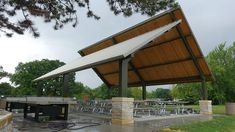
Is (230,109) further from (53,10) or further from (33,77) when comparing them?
(33,77)

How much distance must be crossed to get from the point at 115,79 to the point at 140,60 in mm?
3656

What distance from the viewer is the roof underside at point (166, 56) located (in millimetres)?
14183

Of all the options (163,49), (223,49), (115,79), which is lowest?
(115,79)

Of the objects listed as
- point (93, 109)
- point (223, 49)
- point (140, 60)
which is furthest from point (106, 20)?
point (223, 49)

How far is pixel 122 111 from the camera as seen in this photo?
9875mm

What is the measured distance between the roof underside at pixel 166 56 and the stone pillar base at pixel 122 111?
5.16 metres

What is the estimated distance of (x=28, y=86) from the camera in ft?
156

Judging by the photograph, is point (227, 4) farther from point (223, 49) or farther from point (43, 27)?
point (223, 49)

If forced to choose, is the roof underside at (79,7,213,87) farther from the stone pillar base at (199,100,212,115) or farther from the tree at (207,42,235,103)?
the tree at (207,42,235,103)

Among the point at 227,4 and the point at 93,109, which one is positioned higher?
the point at 227,4

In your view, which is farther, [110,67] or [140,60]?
[110,67]

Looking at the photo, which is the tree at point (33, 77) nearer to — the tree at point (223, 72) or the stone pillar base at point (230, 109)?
the tree at point (223, 72)

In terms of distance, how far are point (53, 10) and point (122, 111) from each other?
5134mm

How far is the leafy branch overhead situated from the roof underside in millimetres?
6868
